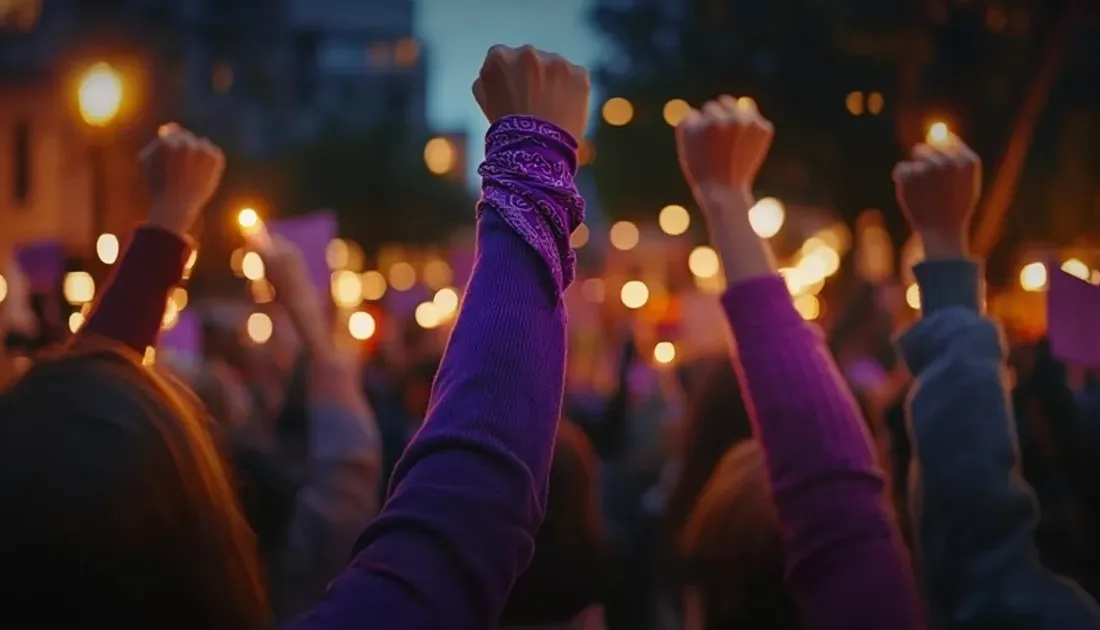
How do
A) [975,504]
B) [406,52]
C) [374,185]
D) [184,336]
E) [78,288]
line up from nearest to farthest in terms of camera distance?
1. [975,504]
2. [78,288]
3. [184,336]
4. [374,185]
5. [406,52]

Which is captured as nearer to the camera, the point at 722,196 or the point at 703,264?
the point at 722,196

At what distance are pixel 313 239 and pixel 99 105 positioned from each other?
1665mm

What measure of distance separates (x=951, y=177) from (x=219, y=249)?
1376 inches

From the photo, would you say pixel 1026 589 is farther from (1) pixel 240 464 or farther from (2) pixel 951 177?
(1) pixel 240 464

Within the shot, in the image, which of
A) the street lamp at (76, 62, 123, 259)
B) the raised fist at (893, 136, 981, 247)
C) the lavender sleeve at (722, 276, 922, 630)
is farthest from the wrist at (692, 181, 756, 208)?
the street lamp at (76, 62, 123, 259)

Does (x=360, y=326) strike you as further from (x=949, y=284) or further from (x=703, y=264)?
(x=949, y=284)

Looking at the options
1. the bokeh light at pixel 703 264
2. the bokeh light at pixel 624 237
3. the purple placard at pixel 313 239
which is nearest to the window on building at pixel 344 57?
the bokeh light at pixel 624 237

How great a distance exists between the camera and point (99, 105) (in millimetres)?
7207

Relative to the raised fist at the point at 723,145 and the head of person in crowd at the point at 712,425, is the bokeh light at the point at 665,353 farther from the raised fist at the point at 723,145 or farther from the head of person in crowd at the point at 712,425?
the raised fist at the point at 723,145

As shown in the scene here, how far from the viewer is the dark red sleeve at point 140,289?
109 inches

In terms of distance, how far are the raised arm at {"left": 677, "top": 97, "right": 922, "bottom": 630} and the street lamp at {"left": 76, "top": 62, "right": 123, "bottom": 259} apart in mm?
5569

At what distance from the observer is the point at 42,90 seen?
123 feet

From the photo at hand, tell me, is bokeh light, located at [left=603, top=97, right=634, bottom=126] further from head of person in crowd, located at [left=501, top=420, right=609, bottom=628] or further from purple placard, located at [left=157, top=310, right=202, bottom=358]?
head of person in crowd, located at [left=501, top=420, right=609, bottom=628]

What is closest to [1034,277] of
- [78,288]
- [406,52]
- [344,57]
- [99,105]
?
[99,105]
